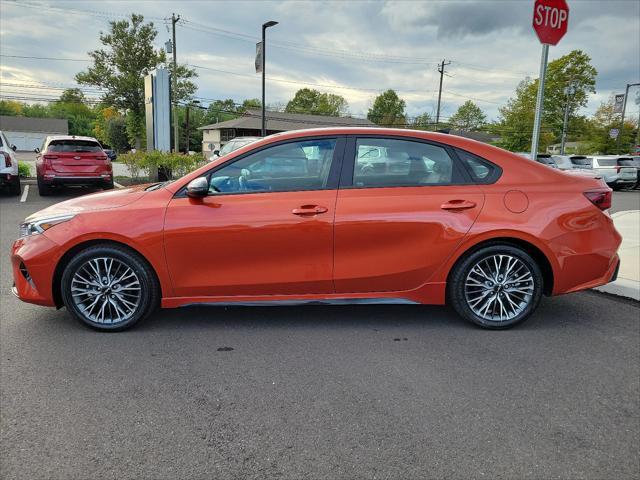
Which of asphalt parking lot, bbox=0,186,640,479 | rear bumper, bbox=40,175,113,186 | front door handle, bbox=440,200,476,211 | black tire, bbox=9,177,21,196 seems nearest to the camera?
asphalt parking lot, bbox=0,186,640,479

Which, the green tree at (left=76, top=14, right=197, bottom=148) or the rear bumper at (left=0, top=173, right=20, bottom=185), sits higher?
the green tree at (left=76, top=14, right=197, bottom=148)

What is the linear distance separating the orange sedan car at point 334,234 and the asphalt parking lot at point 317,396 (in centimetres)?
33

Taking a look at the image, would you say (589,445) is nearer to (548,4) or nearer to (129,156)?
(548,4)

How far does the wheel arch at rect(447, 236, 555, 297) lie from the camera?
408 centimetres

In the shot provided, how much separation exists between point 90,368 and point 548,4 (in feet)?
20.4

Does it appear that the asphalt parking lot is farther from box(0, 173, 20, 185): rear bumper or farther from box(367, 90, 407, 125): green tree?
box(367, 90, 407, 125): green tree

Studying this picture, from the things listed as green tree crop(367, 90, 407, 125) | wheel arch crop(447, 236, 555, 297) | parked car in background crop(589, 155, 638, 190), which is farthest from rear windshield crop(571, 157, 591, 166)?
green tree crop(367, 90, 407, 125)

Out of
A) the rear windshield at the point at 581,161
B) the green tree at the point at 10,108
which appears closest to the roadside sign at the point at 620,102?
the rear windshield at the point at 581,161

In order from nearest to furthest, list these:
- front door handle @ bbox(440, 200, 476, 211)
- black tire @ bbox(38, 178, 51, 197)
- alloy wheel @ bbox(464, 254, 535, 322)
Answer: front door handle @ bbox(440, 200, 476, 211), alloy wheel @ bbox(464, 254, 535, 322), black tire @ bbox(38, 178, 51, 197)

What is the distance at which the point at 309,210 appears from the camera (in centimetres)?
390

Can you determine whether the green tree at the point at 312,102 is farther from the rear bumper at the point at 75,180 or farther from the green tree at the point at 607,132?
the rear bumper at the point at 75,180

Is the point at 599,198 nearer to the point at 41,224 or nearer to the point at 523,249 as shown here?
the point at 523,249

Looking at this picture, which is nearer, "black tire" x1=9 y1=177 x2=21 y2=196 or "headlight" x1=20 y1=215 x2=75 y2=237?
"headlight" x1=20 y1=215 x2=75 y2=237

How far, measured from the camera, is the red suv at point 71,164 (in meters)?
12.6
